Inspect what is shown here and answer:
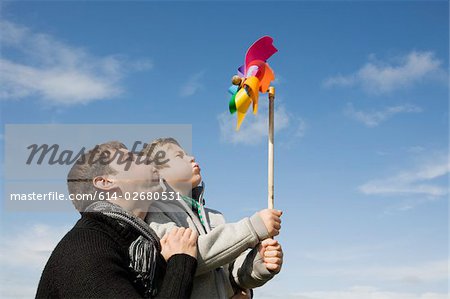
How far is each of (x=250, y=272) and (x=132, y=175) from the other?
1125 millimetres

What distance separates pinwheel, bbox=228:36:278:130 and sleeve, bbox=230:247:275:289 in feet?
3.65

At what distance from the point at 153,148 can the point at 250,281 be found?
3.99ft

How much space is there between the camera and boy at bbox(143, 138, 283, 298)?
366 cm

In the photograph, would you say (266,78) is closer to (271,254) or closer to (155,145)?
(155,145)

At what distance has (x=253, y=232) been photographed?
376 centimetres

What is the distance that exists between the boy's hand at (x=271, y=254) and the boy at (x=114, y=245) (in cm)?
65

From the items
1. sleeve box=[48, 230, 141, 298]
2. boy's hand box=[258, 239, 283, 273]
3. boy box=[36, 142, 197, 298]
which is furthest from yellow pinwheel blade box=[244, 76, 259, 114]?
sleeve box=[48, 230, 141, 298]

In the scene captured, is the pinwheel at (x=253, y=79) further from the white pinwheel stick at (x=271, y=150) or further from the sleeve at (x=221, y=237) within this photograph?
the sleeve at (x=221, y=237)

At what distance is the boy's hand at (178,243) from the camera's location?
338 cm

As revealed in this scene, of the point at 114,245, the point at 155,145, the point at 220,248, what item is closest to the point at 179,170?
the point at 155,145

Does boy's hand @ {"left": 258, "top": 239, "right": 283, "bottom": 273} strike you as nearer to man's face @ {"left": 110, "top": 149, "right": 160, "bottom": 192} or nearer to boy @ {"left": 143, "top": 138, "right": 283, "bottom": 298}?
boy @ {"left": 143, "top": 138, "right": 283, "bottom": 298}

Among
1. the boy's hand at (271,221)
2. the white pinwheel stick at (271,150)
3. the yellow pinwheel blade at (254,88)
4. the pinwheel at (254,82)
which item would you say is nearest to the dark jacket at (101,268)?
the boy's hand at (271,221)

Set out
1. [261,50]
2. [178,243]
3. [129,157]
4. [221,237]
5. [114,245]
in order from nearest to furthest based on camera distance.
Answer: [114,245] → [178,243] → [129,157] → [221,237] → [261,50]

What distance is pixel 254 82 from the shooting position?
15.0ft
